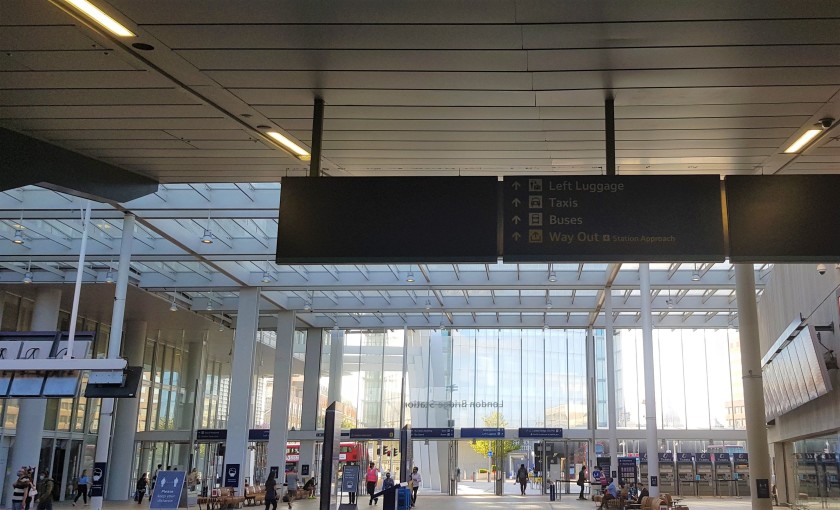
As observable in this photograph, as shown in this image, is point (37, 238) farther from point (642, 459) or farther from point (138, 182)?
point (642, 459)

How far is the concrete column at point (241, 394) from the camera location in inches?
964

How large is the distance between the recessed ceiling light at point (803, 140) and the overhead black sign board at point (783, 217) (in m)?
0.78

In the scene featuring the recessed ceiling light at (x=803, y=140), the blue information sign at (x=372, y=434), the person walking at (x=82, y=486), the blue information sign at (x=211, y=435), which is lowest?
the person walking at (x=82, y=486)

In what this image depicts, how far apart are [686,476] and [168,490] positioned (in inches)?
991

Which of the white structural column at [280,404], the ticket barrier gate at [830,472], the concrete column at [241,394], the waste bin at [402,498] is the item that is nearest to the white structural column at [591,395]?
the white structural column at [280,404]

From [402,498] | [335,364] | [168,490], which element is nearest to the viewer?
[168,490]

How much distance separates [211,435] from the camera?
114ft

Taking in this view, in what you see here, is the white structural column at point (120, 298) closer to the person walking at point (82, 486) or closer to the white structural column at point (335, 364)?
the person walking at point (82, 486)

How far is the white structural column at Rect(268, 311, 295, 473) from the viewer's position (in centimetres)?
2955

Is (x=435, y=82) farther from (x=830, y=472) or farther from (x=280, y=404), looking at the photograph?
(x=280, y=404)

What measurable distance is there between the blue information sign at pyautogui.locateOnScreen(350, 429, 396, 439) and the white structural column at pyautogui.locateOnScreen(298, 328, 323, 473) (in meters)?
1.93

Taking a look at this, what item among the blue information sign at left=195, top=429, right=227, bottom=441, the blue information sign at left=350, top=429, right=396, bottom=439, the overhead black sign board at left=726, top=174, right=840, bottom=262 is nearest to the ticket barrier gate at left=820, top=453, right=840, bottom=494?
the overhead black sign board at left=726, top=174, right=840, bottom=262

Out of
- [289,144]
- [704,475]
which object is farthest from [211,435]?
[289,144]

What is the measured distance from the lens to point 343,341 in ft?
121
